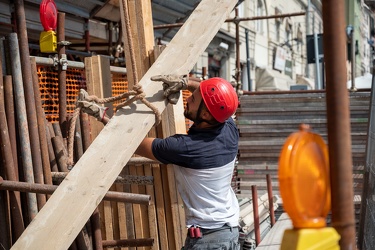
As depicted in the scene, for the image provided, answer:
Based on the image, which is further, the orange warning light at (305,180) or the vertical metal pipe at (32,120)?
the vertical metal pipe at (32,120)

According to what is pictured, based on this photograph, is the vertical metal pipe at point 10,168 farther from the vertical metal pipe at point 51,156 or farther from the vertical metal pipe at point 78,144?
the vertical metal pipe at point 78,144

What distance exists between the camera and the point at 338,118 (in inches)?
66.3

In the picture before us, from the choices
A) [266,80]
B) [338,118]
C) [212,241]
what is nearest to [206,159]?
[212,241]

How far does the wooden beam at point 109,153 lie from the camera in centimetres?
290

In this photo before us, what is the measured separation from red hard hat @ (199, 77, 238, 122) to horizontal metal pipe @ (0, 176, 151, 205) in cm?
70

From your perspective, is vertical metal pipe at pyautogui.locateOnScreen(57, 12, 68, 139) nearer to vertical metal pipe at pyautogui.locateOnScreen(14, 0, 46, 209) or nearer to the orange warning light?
vertical metal pipe at pyautogui.locateOnScreen(14, 0, 46, 209)

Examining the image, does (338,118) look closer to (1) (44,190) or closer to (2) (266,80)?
(1) (44,190)

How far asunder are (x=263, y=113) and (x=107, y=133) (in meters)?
8.24

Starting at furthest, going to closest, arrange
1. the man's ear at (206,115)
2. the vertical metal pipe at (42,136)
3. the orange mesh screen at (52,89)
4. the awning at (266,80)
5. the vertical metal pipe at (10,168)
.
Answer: the awning at (266,80)
the orange mesh screen at (52,89)
the vertical metal pipe at (42,136)
the vertical metal pipe at (10,168)
the man's ear at (206,115)

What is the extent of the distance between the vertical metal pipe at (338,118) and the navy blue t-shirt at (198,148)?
1.95 meters

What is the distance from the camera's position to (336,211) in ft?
5.60

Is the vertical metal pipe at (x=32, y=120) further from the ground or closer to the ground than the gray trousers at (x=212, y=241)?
further from the ground

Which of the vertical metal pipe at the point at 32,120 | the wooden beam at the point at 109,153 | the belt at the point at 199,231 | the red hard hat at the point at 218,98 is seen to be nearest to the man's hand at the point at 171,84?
the wooden beam at the point at 109,153

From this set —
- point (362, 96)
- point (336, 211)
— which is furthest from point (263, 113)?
point (336, 211)
